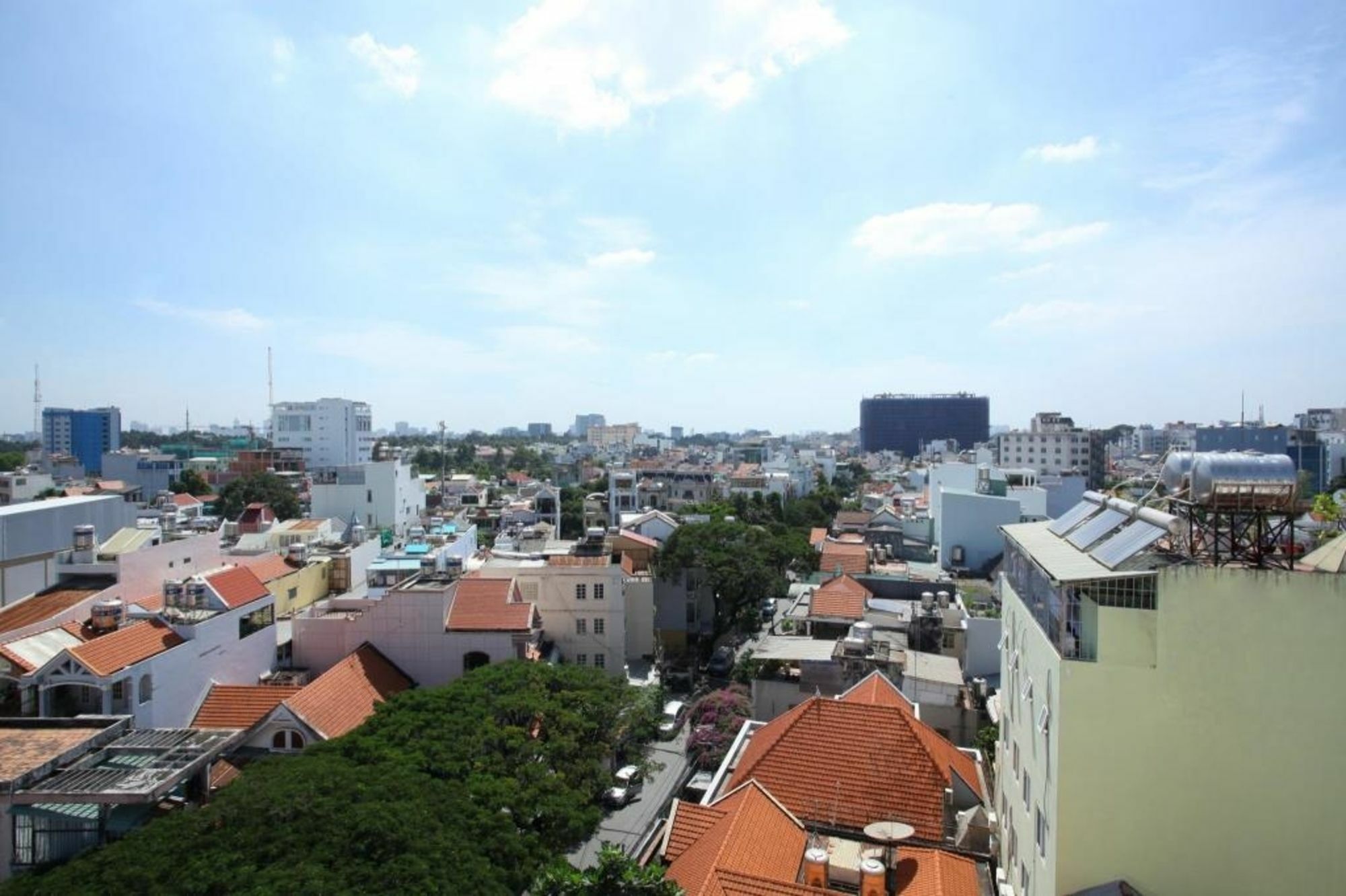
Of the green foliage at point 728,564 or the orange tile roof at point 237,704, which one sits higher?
the green foliage at point 728,564

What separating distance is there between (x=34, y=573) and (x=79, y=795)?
683 inches

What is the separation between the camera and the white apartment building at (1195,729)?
10672 mm

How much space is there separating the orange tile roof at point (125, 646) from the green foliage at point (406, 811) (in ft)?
19.5

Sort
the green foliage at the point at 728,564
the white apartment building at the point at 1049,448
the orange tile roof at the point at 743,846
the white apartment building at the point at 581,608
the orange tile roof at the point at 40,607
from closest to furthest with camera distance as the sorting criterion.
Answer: the orange tile roof at the point at 743,846 < the orange tile roof at the point at 40,607 < the white apartment building at the point at 581,608 < the green foliage at the point at 728,564 < the white apartment building at the point at 1049,448

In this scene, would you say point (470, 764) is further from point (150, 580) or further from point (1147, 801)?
point (150, 580)

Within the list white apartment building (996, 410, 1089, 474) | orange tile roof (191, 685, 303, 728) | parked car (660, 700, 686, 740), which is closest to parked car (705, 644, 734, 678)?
parked car (660, 700, 686, 740)

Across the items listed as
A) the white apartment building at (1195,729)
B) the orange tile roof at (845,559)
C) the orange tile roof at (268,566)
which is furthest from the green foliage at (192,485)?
the white apartment building at (1195,729)

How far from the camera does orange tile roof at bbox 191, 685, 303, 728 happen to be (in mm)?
23328

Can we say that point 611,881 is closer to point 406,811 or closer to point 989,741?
point 406,811

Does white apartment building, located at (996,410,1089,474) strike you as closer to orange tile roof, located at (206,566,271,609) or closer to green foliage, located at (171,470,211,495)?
orange tile roof, located at (206,566,271,609)

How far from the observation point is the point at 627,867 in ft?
40.3

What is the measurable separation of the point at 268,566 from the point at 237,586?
8.08m

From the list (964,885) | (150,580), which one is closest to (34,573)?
(150,580)

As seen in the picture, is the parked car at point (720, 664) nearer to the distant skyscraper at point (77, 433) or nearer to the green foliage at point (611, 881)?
the green foliage at point (611, 881)
